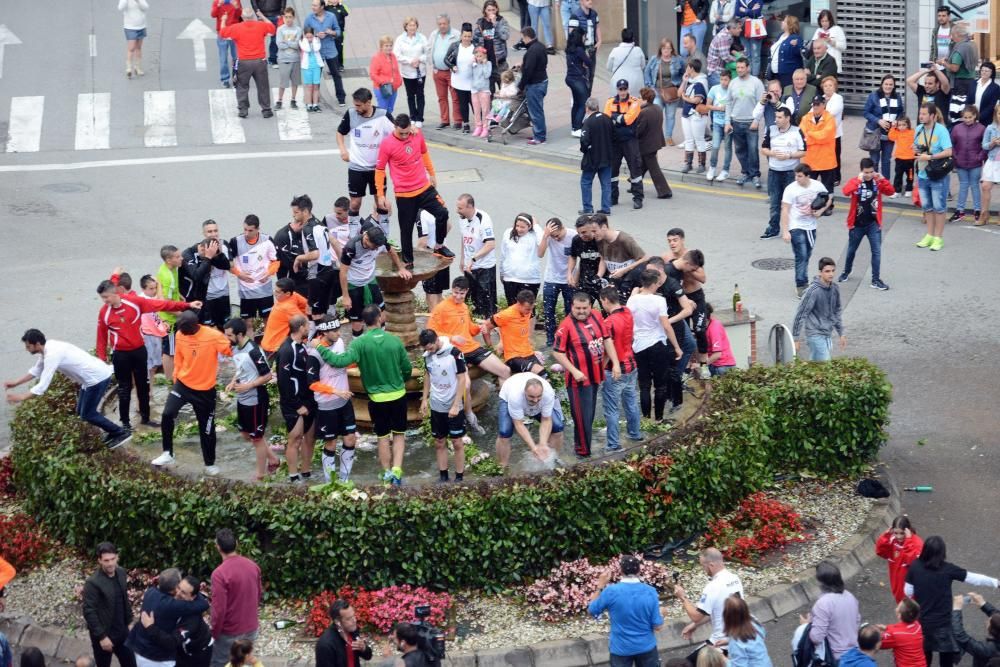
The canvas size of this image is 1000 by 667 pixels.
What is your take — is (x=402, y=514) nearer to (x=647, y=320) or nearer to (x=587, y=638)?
(x=587, y=638)

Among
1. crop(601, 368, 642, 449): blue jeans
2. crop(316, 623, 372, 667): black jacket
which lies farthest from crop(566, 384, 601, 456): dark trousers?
crop(316, 623, 372, 667): black jacket

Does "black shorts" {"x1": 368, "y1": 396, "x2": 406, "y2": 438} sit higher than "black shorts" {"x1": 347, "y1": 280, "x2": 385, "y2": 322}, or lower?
lower

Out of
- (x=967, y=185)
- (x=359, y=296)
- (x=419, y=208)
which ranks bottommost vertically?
(x=359, y=296)

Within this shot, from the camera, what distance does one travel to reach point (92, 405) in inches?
575

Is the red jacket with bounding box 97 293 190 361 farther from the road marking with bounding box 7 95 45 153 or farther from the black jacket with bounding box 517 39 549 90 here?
the road marking with bounding box 7 95 45 153

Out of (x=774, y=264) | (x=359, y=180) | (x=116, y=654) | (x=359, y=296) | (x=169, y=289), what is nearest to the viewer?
(x=116, y=654)

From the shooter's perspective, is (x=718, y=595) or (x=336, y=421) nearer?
(x=718, y=595)

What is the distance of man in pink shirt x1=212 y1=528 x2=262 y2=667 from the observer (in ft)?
36.9

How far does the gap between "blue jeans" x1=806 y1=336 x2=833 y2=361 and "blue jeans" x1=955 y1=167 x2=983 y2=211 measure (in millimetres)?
6956

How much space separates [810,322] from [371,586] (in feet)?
19.1

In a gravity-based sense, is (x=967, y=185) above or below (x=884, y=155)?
below

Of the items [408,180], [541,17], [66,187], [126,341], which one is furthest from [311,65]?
[126,341]

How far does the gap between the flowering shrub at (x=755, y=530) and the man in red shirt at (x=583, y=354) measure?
158cm

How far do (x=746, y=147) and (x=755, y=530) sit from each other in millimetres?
11575
